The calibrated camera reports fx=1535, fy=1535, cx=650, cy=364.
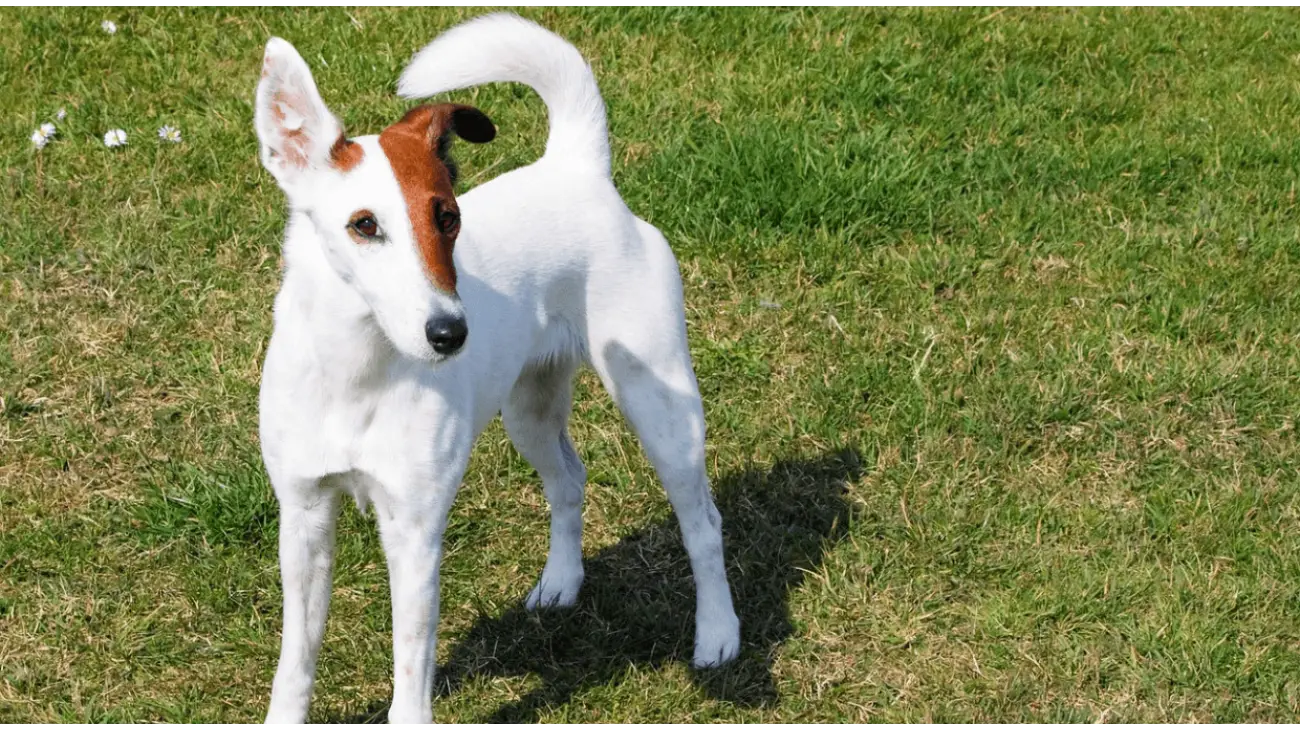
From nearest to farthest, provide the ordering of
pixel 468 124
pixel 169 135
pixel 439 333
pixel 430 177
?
pixel 439 333, pixel 430 177, pixel 468 124, pixel 169 135

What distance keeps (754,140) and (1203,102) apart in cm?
262

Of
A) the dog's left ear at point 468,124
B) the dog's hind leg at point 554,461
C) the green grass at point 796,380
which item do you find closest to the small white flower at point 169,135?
the green grass at point 796,380

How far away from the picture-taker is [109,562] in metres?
5.31

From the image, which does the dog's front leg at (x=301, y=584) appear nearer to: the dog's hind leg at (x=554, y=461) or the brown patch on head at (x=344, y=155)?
the brown patch on head at (x=344, y=155)

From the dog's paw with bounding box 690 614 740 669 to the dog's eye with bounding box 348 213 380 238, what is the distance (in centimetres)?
214

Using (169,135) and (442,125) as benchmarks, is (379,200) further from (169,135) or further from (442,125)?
(169,135)

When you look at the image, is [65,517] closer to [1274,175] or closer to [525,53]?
[525,53]

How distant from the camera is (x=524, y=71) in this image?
4.56 metres

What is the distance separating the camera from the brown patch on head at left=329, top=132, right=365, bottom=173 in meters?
3.51

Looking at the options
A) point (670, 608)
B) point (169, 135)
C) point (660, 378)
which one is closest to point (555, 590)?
point (670, 608)

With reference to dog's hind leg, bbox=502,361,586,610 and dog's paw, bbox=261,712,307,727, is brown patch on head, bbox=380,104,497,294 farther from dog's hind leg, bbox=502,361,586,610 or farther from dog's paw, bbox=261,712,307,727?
dog's paw, bbox=261,712,307,727

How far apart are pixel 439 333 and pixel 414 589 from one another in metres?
0.95

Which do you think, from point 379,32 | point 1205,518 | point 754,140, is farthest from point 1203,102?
point 379,32

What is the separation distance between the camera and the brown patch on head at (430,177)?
3.42 metres
